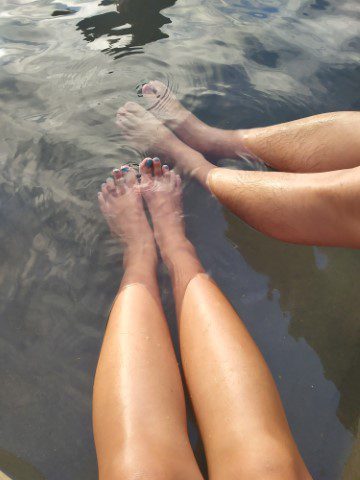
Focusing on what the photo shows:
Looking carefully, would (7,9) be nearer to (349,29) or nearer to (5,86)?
(5,86)

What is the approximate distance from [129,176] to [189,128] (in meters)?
0.48

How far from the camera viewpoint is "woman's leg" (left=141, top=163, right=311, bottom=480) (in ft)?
4.09

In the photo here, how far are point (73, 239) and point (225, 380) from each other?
3.51 ft

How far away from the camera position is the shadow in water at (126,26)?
10.3 feet

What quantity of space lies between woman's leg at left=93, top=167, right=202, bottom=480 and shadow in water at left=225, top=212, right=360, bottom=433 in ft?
1.83

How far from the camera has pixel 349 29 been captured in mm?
3357

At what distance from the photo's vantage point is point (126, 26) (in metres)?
3.32

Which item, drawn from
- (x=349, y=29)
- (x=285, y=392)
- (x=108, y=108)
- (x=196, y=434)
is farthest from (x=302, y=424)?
(x=349, y=29)

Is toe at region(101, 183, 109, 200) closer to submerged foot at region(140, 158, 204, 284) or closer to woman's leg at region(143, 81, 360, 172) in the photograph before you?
submerged foot at region(140, 158, 204, 284)

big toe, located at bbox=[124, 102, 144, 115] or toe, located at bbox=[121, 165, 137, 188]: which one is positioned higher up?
big toe, located at bbox=[124, 102, 144, 115]

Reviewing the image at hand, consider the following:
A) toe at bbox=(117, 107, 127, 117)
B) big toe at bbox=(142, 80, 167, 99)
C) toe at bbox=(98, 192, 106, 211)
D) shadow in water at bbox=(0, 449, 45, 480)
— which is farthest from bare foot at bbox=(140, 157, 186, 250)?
shadow in water at bbox=(0, 449, 45, 480)

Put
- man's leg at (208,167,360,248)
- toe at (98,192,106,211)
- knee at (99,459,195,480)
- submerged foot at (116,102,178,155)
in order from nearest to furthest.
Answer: knee at (99,459,195,480) → man's leg at (208,167,360,248) → toe at (98,192,106,211) → submerged foot at (116,102,178,155)

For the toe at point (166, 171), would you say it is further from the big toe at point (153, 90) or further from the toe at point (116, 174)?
the big toe at point (153, 90)

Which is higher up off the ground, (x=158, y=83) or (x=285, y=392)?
(x=158, y=83)
